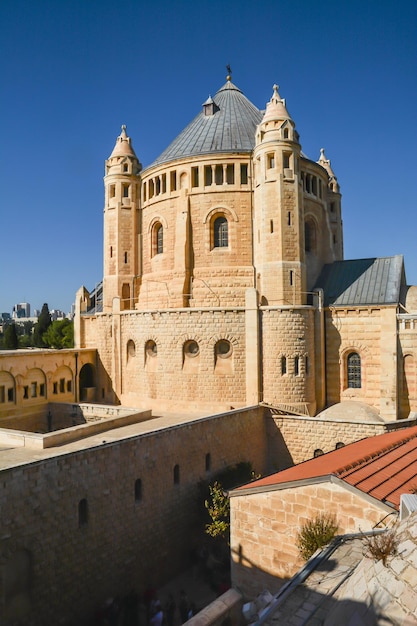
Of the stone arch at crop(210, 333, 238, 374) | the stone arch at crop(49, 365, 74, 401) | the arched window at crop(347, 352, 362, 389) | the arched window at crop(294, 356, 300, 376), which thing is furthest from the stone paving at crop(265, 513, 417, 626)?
the stone arch at crop(49, 365, 74, 401)

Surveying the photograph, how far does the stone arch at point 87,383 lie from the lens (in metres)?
29.1

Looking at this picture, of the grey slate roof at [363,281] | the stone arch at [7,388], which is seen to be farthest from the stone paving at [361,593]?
the stone arch at [7,388]

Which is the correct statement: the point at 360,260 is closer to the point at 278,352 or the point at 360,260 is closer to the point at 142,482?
the point at 278,352

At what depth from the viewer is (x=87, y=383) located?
30.0 meters

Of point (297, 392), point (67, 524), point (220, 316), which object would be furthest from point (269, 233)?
point (67, 524)

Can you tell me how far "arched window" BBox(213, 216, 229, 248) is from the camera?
27.7m

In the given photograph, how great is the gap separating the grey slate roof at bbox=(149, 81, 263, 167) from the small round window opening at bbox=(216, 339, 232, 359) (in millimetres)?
10892

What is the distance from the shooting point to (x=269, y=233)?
2519cm

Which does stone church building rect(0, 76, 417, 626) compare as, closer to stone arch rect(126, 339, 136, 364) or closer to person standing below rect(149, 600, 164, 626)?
stone arch rect(126, 339, 136, 364)

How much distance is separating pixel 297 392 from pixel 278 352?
7.22ft

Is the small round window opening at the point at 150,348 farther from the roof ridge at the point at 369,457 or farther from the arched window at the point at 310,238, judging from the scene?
the roof ridge at the point at 369,457

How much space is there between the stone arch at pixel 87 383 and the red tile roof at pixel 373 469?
17.3 m

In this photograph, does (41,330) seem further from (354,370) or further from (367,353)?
(367,353)

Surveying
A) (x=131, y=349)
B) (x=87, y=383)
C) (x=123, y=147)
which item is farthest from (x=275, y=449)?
(x=123, y=147)
